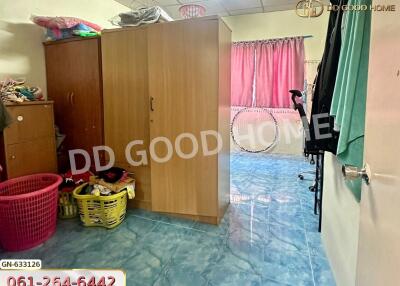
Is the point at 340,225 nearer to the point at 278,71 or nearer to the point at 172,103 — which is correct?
the point at 172,103

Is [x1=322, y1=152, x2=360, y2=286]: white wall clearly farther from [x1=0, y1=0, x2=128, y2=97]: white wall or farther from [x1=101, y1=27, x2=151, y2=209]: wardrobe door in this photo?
[x1=0, y1=0, x2=128, y2=97]: white wall

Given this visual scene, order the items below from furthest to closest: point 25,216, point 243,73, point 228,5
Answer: point 243,73
point 228,5
point 25,216

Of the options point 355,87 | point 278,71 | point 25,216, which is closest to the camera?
point 355,87

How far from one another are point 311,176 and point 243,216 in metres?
1.61

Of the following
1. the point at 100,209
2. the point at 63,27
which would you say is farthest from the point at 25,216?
the point at 63,27

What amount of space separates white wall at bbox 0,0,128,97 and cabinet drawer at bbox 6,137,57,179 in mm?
715

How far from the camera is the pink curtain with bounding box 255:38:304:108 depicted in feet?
14.9

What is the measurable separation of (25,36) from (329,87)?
2.87 meters

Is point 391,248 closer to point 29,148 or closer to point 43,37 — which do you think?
point 29,148

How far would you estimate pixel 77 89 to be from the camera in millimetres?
2852

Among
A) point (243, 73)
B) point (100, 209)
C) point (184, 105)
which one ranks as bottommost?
point (100, 209)

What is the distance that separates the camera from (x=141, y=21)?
2.49 metres

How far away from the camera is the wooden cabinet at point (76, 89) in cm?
275

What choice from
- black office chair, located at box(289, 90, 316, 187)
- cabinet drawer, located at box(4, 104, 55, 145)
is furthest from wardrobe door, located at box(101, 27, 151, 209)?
black office chair, located at box(289, 90, 316, 187)
